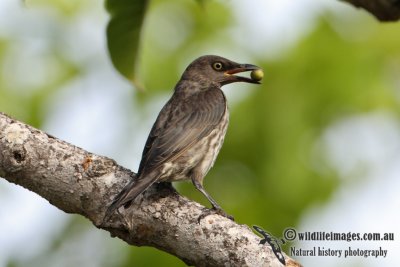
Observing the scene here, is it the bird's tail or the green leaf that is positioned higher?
the green leaf

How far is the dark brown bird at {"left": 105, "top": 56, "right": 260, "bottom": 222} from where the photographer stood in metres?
5.51

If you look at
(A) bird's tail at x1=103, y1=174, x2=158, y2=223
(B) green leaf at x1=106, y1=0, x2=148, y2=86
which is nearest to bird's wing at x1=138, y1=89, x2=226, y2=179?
(A) bird's tail at x1=103, y1=174, x2=158, y2=223

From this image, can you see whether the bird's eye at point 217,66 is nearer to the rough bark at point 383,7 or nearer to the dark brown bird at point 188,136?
the dark brown bird at point 188,136

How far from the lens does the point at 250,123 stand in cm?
725

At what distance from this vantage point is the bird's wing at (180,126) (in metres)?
5.57

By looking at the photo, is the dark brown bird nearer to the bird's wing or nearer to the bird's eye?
the bird's wing

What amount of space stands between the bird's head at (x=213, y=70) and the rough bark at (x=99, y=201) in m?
2.37

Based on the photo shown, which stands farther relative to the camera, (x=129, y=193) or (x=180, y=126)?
(x=180, y=126)

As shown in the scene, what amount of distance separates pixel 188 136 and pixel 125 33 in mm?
1551

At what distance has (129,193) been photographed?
460cm

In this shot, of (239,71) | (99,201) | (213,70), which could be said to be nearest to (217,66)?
(213,70)

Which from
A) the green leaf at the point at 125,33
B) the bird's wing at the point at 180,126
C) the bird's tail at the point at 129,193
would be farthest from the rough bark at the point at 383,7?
the bird's wing at the point at 180,126

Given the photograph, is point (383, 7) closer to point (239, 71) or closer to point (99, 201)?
point (99, 201)

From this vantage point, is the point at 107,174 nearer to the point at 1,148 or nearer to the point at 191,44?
the point at 1,148
